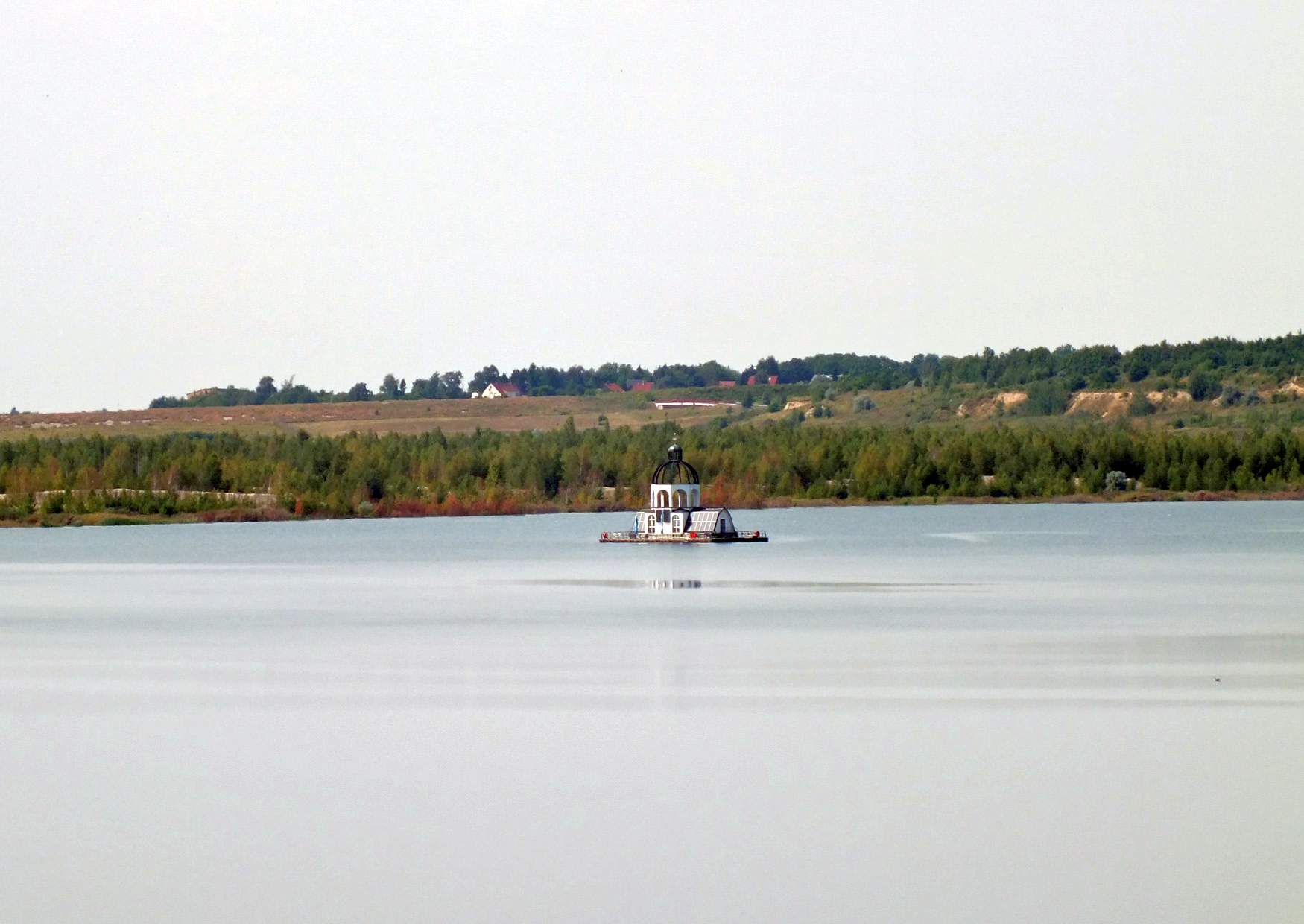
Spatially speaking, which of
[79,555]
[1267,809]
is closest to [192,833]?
[1267,809]

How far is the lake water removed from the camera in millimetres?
14875

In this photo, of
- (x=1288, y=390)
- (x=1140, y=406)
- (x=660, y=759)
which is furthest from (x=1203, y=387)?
(x=660, y=759)

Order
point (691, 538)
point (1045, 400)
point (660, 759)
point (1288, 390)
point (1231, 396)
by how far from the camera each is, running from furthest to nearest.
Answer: point (1045, 400) < point (1231, 396) < point (1288, 390) < point (691, 538) < point (660, 759)

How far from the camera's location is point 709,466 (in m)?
117

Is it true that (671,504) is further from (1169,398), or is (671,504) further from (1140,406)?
(1169,398)

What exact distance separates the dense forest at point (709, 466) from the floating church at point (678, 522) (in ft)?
122

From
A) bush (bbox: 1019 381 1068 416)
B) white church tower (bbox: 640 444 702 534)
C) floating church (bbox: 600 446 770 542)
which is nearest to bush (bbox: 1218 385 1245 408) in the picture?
bush (bbox: 1019 381 1068 416)

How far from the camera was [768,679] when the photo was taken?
2627cm

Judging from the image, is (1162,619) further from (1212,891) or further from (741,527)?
(741,527)

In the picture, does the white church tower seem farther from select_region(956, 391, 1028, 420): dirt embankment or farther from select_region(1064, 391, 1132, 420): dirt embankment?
select_region(956, 391, 1028, 420): dirt embankment

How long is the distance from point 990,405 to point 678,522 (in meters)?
102

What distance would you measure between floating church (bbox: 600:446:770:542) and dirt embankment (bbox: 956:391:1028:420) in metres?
97.0

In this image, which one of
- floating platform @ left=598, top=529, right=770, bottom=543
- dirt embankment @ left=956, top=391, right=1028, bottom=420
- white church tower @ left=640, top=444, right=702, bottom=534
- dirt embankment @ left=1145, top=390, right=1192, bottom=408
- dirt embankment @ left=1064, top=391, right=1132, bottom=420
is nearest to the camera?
floating platform @ left=598, top=529, right=770, bottom=543

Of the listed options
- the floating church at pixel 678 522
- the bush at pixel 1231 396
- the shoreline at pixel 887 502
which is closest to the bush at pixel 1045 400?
the bush at pixel 1231 396
